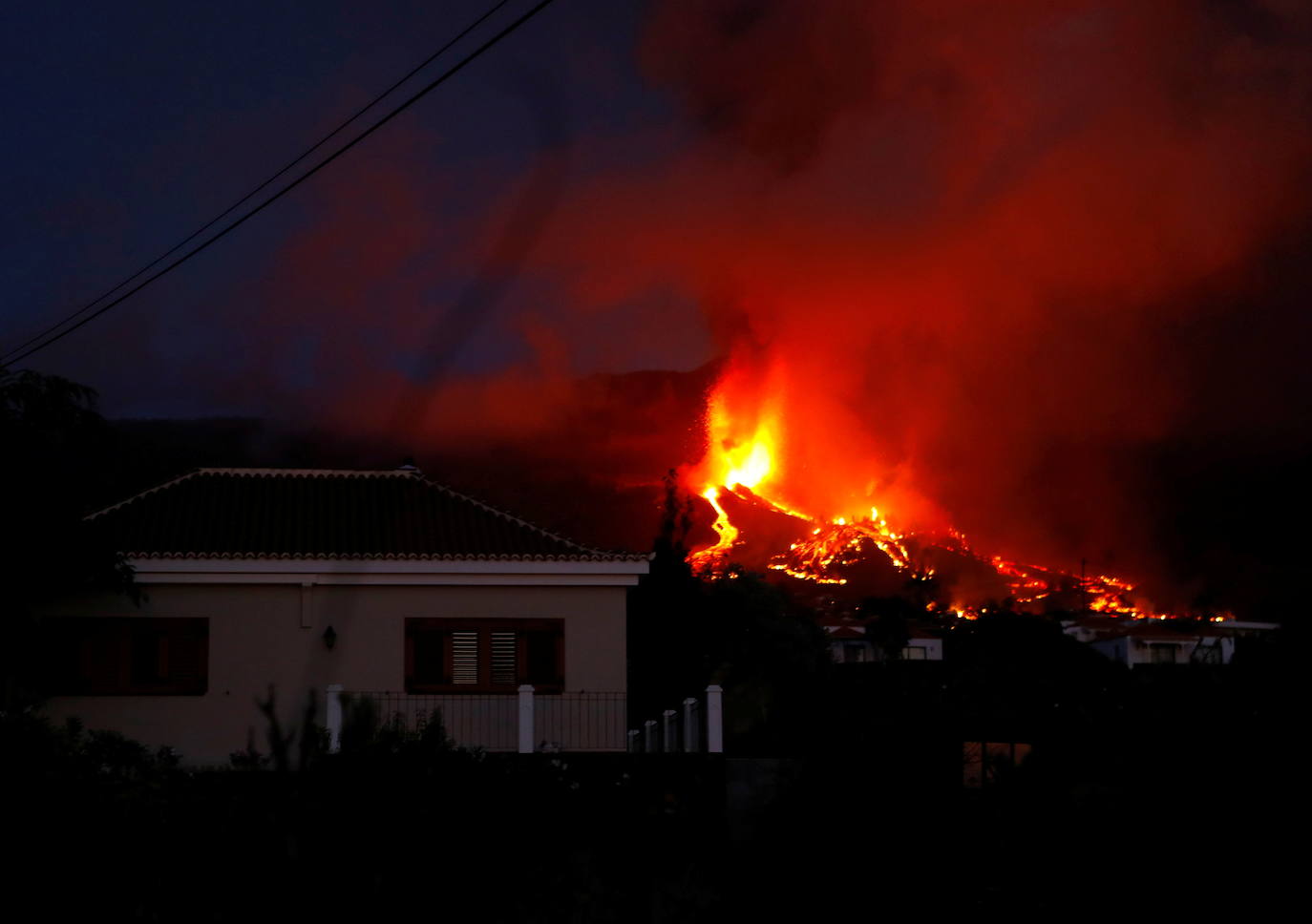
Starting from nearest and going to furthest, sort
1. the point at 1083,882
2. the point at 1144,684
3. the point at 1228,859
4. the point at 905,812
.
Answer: the point at 1228,859
the point at 1083,882
the point at 1144,684
the point at 905,812

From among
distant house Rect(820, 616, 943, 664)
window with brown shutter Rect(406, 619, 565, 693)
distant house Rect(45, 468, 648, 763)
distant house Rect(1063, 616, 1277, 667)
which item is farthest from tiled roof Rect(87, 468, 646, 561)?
distant house Rect(1063, 616, 1277, 667)

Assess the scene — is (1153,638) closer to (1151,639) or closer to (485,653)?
(1151,639)

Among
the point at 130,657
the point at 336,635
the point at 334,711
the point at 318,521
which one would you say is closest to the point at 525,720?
the point at 334,711

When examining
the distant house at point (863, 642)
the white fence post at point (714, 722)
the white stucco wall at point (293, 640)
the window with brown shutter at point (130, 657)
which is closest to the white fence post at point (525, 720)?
the white stucco wall at point (293, 640)

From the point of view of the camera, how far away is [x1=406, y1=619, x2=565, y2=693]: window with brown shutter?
1894 cm

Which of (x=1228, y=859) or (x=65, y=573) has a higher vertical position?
(x=65, y=573)

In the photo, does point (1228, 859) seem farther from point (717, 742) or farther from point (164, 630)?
point (164, 630)

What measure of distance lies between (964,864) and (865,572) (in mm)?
108719

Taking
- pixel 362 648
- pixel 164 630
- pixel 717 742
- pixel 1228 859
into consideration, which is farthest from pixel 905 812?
pixel 164 630

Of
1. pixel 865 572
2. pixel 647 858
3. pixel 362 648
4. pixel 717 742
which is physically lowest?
pixel 647 858

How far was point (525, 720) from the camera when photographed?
58.1 ft

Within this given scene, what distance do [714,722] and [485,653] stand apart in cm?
334

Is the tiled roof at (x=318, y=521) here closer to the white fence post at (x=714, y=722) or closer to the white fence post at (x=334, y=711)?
the white fence post at (x=334, y=711)

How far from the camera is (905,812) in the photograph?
1548cm
